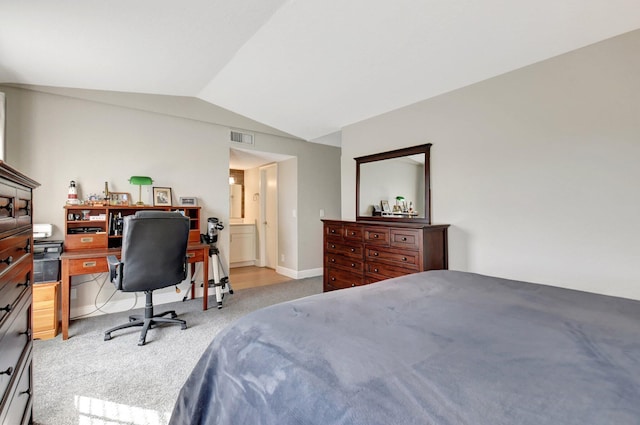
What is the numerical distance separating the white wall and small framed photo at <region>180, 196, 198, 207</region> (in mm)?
2994

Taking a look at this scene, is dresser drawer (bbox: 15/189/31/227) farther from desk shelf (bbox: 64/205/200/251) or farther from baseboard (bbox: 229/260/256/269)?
baseboard (bbox: 229/260/256/269)

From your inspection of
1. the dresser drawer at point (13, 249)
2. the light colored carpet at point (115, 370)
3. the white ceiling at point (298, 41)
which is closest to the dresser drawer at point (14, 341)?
the dresser drawer at point (13, 249)

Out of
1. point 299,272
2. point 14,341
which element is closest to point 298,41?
point 14,341

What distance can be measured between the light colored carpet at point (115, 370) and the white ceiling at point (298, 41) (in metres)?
2.41

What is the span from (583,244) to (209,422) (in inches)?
107

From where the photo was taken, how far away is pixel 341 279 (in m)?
3.62

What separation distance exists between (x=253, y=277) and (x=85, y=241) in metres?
2.53

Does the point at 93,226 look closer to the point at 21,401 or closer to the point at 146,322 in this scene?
the point at 146,322

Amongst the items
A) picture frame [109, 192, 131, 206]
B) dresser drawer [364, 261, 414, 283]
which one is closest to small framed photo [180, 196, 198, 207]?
picture frame [109, 192, 131, 206]

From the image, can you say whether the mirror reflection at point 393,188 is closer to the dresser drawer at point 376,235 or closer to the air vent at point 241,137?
the dresser drawer at point 376,235

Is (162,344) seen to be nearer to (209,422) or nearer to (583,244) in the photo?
(209,422)

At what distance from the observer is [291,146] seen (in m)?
4.95

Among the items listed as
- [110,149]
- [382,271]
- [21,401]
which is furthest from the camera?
[110,149]

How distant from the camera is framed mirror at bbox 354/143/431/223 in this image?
325cm
